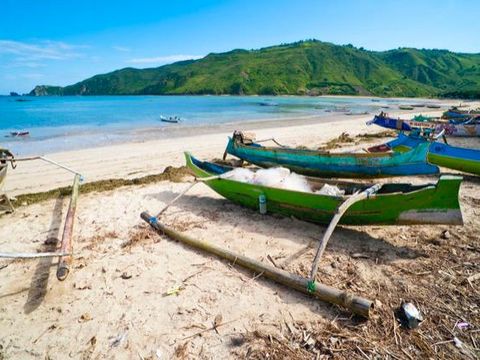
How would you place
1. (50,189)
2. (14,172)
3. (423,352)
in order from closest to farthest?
Answer: (423,352)
(50,189)
(14,172)

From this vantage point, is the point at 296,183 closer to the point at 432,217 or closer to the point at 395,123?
the point at 432,217

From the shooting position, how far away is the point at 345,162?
6.90 meters

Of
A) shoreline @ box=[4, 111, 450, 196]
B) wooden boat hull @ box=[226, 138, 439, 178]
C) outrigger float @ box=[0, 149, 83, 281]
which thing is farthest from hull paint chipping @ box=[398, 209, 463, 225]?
shoreline @ box=[4, 111, 450, 196]

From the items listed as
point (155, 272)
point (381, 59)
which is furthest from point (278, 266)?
point (381, 59)

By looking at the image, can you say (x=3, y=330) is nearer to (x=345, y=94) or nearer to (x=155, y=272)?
(x=155, y=272)

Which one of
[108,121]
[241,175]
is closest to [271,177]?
[241,175]

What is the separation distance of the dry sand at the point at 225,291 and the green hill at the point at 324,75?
109m

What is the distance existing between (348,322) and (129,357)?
2481 millimetres

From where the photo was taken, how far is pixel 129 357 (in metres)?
3.06

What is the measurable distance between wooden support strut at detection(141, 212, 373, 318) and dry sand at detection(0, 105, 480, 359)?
0.13m

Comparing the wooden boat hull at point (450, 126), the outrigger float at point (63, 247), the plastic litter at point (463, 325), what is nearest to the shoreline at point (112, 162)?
the outrigger float at point (63, 247)

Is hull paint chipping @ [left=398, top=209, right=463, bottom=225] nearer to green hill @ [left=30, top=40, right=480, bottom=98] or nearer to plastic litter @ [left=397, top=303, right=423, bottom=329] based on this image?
plastic litter @ [left=397, top=303, right=423, bottom=329]

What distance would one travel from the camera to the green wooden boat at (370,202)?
4180 mm

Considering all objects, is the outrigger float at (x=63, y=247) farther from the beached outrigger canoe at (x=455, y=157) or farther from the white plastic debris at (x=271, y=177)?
the beached outrigger canoe at (x=455, y=157)
